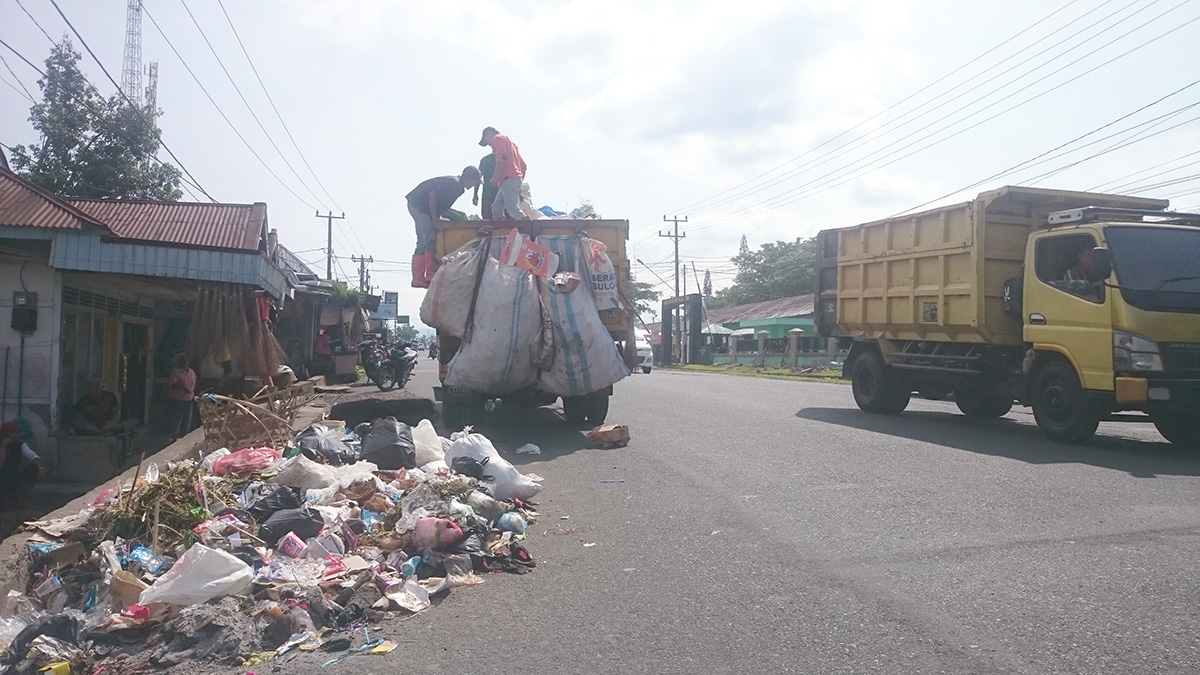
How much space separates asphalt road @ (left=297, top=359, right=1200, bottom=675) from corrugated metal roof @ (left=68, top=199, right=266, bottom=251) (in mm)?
11957

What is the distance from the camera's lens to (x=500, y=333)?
10.3 metres

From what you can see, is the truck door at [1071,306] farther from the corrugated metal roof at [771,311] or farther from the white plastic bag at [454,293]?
the corrugated metal roof at [771,311]

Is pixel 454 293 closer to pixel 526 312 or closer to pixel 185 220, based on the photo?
pixel 526 312

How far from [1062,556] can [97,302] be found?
1163cm

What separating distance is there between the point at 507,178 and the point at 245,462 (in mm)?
6015

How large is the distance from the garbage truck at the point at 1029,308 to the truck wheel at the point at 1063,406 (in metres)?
0.02

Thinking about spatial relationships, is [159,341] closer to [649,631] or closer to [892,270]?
[892,270]

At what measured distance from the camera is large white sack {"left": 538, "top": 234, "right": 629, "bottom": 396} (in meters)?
10.4

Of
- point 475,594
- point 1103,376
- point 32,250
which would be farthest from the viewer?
point 32,250

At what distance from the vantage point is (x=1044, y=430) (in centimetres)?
995

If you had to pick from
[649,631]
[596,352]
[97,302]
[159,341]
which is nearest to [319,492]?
[649,631]

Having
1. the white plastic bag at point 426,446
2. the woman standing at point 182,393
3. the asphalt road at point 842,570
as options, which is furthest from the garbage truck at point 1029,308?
the woman standing at point 182,393

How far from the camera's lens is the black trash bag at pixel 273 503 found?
19.3 feet

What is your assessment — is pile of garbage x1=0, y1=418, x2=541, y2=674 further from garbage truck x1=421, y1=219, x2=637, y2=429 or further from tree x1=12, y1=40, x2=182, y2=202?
tree x1=12, y1=40, x2=182, y2=202
